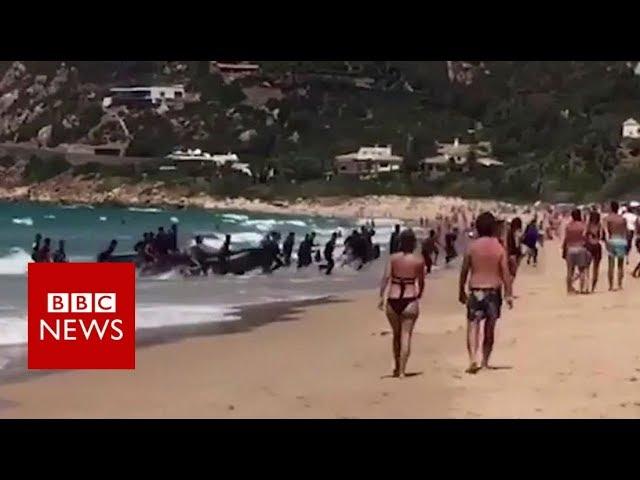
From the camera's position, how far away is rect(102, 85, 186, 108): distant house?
529cm

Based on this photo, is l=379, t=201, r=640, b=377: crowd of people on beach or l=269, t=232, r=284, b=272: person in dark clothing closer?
l=379, t=201, r=640, b=377: crowd of people on beach

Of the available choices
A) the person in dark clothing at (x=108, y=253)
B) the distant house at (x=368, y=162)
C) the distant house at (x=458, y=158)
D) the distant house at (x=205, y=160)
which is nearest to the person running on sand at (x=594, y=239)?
the distant house at (x=458, y=158)

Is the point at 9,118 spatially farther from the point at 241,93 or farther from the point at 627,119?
the point at 627,119

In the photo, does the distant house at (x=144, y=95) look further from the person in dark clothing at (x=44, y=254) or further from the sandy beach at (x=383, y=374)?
the sandy beach at (x=383, y=374)

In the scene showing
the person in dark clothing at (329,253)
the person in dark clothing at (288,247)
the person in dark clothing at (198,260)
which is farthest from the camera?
the person in dark clothing at (198,260)

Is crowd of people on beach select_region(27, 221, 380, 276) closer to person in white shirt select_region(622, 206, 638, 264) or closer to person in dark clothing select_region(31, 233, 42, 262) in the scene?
person in dark clothing select_region(31, 233, 42, 262)

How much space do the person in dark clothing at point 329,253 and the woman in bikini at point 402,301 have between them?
491 millimetres

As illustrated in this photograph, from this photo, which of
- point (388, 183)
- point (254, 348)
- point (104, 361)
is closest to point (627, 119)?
point (388, 183)

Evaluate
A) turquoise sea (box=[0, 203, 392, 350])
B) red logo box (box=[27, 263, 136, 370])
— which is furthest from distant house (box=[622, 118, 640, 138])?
red logo box (box=[27, 263, 136, 370])

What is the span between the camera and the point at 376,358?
5.28m

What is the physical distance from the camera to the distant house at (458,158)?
5.57 metres

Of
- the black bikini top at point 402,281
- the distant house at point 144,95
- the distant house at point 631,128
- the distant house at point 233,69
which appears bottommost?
the black bikini top at point 402,281

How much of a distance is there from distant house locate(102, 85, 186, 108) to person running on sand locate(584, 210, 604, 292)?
1.87 meters

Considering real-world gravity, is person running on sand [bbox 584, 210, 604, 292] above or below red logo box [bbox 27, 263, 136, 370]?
above
